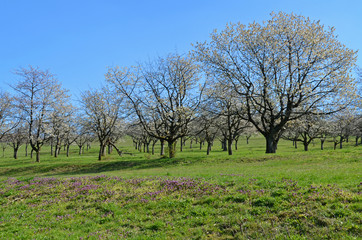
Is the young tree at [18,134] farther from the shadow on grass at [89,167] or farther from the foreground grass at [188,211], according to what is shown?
the foreground grass at [188,211]

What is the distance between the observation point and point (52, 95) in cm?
4275

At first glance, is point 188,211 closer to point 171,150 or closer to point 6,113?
point 171,150

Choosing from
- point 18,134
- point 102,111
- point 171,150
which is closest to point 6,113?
point 18,134

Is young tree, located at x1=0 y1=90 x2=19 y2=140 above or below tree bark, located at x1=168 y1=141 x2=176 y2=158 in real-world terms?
above

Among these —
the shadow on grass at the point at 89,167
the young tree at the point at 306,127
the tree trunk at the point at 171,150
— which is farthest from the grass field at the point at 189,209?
the young tree at the point at 306,127

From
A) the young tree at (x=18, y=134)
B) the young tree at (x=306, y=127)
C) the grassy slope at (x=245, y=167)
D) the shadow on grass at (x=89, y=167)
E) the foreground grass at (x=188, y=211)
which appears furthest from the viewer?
the young tree at (x=18, y=134)

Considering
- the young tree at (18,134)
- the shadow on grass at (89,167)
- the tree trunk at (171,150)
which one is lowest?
the shadow on grass at (89,167)

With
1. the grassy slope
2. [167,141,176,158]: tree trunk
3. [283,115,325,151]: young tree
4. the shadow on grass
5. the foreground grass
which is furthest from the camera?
[283,115,325,151]: young tree

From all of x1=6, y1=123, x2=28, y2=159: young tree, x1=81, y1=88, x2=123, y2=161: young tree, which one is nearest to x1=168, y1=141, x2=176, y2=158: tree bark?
x1=81, y1=88, x2=123, y2=161: young tree

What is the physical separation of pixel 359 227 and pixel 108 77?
33.8 metres

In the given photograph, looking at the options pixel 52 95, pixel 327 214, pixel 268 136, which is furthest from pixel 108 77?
pixel 327 214

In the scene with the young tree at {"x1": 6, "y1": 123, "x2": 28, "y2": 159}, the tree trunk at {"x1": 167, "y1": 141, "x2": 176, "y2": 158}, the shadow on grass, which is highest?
the young tree at {"x1": 6, "y1": 123, "x2": 28, "y2": 159}

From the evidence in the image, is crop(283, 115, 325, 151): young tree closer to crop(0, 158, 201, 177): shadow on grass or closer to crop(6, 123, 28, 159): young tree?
crop(0, 158, 201, 177): shadow on grass

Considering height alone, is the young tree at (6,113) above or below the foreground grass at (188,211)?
above
